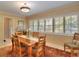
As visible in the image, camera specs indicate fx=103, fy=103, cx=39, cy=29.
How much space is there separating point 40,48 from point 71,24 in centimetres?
79

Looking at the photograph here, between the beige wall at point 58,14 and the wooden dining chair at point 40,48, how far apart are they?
0.10 meters

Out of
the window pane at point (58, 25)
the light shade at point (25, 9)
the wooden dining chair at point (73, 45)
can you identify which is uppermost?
the light shade at point (25, 9)

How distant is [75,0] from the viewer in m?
2.00

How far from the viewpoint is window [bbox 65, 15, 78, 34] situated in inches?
80.2

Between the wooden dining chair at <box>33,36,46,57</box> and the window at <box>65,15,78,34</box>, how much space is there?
0.51 meters

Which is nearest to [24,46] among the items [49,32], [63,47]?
[49,32]

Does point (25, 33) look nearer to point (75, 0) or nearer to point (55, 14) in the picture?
point (55, 14)

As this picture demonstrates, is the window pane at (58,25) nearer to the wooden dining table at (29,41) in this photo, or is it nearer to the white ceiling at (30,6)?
the white ceiling at (30,6)

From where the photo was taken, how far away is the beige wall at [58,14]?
200 centimetres

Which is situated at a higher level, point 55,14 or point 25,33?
point 55,14

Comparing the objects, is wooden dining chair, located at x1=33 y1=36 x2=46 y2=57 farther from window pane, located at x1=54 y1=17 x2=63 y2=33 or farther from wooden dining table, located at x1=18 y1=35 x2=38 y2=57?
window pane, located at x1=54 y1=17 x2=63 y2=33

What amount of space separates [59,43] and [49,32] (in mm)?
300

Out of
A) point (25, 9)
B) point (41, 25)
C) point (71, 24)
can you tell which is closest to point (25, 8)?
point (25, 9)

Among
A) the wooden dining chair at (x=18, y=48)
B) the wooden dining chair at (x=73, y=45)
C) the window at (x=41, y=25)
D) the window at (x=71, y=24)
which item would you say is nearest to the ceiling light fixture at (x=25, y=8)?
the window at (x=41, y=25)
